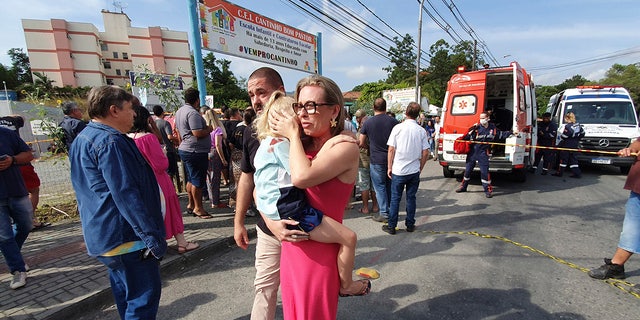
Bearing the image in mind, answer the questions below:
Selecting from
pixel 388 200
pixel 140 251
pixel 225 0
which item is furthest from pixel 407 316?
pixel 225 0

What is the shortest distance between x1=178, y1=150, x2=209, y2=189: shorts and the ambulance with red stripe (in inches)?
229

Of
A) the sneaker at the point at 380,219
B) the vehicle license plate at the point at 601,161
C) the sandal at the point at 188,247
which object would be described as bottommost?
the sneaker at the point at 380,219

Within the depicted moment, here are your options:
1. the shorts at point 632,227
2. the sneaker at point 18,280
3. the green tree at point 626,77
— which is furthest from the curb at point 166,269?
the green tree at point 626,77

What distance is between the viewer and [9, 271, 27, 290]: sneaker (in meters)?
2.93

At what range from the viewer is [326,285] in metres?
1.38

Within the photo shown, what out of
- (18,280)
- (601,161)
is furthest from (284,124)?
(601,161)

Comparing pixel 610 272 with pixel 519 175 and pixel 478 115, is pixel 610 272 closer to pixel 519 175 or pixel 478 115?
pixel 519 175

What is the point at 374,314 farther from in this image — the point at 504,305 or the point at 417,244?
the point at 417,244

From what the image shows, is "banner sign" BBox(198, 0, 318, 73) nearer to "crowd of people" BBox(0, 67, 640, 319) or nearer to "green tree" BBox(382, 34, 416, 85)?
"crowd of people" BBox(0, 67, 640, 319)

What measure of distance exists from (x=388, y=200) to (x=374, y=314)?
8.96 feet

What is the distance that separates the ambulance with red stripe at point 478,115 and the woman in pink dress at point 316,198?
6585 mm

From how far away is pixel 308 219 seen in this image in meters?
1.31

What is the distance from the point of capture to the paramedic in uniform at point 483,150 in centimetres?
648

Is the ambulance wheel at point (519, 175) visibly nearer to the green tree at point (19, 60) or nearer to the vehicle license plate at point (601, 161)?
the vehicle license plate at point (601, 161)
